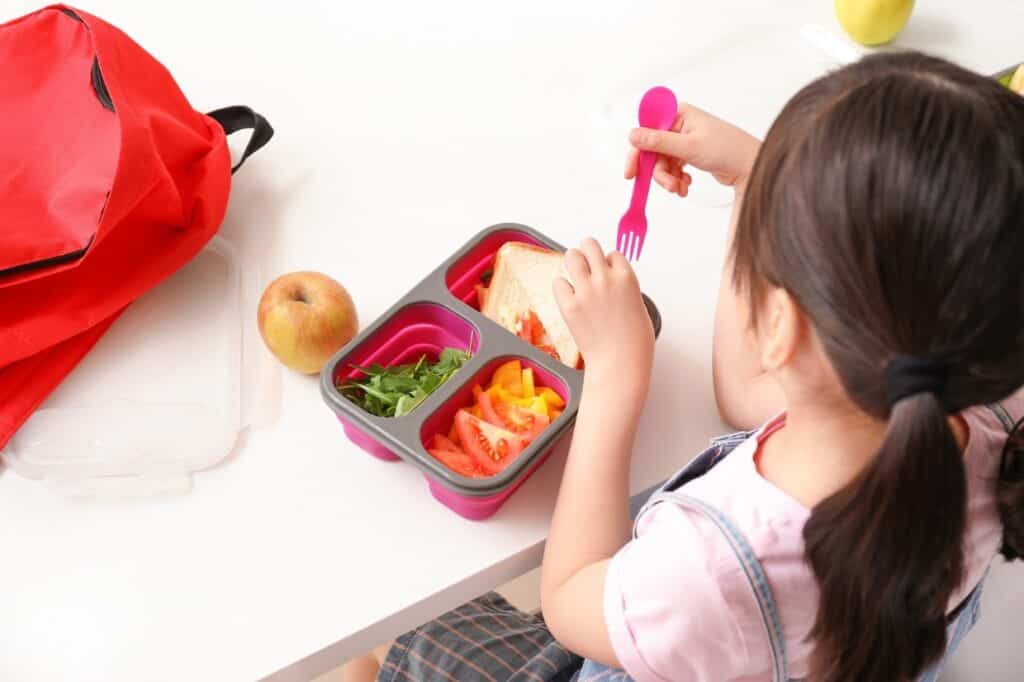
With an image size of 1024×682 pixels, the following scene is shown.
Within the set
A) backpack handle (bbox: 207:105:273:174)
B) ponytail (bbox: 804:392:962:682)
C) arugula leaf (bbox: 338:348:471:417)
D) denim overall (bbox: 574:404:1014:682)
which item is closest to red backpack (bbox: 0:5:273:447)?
backpack handle (bbox: 207:105:273:174)

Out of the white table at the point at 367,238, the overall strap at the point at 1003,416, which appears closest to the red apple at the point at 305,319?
the white table at the point at 367,238

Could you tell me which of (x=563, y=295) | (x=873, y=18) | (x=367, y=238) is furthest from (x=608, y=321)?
(x=873, y=18)

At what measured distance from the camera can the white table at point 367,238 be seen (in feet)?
2.14

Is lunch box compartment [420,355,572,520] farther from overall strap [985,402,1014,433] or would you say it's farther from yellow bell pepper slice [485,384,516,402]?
overall strap [985,402,1014,433]

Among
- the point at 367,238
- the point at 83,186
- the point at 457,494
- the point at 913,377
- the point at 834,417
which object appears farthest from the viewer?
the point at 367,238

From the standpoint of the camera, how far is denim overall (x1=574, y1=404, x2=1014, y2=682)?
0.58 meters

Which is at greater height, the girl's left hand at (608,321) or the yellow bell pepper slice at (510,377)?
the girl's left hand at (608,321)

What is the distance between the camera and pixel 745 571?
1.91 feet

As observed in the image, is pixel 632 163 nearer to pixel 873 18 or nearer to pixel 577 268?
pixel 577 268

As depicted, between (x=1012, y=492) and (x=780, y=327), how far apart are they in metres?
0.23

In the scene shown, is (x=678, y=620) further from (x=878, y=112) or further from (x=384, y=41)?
(x=384, y=41)

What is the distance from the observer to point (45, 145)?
792 mm

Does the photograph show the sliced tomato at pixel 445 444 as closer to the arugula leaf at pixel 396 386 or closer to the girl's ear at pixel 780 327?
the arugula leaf at pixel 396 386

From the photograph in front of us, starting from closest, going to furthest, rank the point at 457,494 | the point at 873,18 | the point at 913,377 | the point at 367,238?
the point at 913,377 < the point at 457,494 < the point at 367,238 < the point at 873,18
